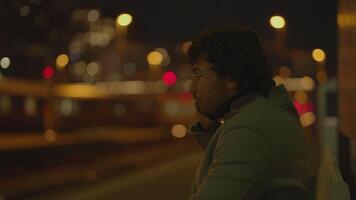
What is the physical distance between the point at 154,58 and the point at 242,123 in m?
40.4

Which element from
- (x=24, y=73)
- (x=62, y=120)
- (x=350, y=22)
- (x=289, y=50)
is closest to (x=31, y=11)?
(x=24, y=73)

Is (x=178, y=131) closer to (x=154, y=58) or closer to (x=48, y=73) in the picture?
(x=154, y=58)

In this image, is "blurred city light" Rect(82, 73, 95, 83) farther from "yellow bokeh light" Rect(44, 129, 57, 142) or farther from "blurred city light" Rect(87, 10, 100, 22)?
"yellow bokeh light" Rect(44, 129, 57, 142)

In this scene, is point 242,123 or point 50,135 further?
point 50,135

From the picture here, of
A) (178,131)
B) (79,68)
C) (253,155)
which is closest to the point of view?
(253,155)

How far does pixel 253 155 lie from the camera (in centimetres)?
183

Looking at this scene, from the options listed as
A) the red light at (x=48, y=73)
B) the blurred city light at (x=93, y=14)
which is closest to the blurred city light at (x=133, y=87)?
the blurred city light at (x=93, y=14)

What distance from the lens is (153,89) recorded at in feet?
124

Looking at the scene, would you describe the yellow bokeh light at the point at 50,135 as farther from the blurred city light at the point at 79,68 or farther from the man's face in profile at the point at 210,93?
the man's face in profile at the point at 210,93

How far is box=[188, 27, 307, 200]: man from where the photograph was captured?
1835mm

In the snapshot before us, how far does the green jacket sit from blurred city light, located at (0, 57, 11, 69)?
54.7 feet

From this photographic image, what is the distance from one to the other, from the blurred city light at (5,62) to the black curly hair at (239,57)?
54.2ft

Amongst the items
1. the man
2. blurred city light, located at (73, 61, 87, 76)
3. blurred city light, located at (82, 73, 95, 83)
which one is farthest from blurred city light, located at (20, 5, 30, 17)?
blurred city light, located at (82, 73, 95, 83)

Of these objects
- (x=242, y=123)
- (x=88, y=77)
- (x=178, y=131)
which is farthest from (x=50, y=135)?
(x=242, y=123)
